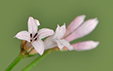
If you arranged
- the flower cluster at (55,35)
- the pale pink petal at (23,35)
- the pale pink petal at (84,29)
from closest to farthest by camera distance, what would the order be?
the pale pink petal at (23,35)
the flower cluster at (55,35)
the pale pink petal at (84,29)

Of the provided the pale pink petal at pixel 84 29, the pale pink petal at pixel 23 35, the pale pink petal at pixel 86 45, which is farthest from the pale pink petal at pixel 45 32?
the pale pink petal at pixel 86 45

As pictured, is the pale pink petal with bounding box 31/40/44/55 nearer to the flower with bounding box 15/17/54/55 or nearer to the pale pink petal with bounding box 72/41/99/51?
the flower with bounding box 15/17/54/55

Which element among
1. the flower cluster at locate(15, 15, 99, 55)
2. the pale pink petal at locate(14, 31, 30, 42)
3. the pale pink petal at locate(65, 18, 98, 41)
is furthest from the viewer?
the pale pink petal at locate(65, 18, 98, 41)

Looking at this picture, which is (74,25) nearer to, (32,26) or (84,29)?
(84,29)

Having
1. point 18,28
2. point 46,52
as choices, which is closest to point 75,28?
point 46,52

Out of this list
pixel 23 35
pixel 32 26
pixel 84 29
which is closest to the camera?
pixel 23 35

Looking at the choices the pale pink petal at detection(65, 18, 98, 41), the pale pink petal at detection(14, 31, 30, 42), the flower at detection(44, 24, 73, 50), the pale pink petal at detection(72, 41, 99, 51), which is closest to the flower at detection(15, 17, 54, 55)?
the pale pink petal at detection(14, 31, 30, 42)

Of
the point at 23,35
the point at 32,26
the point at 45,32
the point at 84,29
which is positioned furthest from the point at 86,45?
the point at 23,35

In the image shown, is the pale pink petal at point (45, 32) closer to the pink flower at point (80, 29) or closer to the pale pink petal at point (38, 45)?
the pale pink petal at point (38, 45)

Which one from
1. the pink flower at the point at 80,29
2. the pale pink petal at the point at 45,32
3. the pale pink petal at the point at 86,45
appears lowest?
A: the pale pink petal at the point at 86,45
